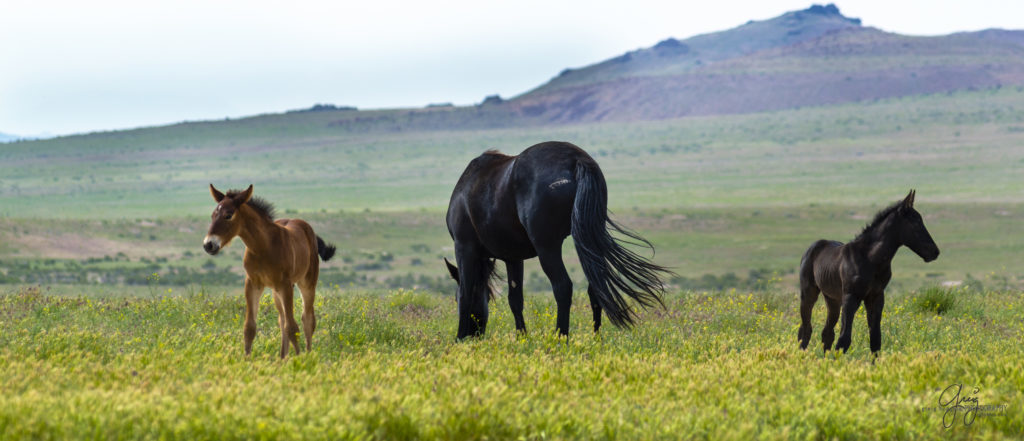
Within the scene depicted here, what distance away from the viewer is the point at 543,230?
884 cm

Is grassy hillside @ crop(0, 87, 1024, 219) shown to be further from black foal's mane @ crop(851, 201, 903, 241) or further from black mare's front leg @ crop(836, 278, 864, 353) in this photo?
black mare's front leg @ crop(836, 278, 864, 353)

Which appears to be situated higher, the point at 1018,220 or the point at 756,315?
the point at 756,315

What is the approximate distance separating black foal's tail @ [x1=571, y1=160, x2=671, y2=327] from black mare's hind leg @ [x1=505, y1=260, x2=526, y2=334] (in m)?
1.09

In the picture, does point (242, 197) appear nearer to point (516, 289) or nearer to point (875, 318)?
point (516, 289)

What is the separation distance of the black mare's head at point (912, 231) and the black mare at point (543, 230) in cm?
201

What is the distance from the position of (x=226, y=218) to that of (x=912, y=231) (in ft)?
18.2

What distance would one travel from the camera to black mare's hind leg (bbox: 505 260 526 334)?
9.74m

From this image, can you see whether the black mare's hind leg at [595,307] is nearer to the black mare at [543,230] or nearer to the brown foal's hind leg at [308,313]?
the black mare at [543,230]

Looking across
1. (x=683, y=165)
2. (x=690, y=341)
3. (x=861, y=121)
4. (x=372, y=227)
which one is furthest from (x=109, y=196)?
(x=690, y=341)

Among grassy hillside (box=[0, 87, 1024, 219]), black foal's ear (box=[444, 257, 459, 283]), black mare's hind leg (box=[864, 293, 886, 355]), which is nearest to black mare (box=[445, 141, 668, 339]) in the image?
black foal's ear (box=[444, 257, 459, 283])

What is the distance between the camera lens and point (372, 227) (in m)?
54.4

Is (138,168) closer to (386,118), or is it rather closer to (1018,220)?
(386,118)

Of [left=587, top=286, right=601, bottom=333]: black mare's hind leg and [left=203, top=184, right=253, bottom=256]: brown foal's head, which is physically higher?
[left=203, top=184, right=253, bottom=256]: brown foal's head

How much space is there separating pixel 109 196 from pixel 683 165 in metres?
49.3
